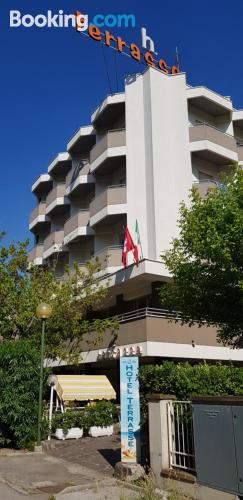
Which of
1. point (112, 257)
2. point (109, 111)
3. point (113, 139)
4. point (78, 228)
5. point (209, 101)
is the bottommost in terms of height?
point (112, 257)

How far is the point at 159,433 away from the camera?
9383mm

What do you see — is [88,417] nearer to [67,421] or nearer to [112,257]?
[67,421]

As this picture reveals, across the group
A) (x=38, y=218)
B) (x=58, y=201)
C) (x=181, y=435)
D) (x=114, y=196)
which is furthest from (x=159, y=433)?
(x=38, y=218)

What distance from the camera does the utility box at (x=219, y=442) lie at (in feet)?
23.1

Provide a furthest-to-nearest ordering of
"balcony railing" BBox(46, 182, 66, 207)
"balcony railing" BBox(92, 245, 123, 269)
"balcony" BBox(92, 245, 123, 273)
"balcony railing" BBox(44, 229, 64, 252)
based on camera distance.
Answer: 1. "balcony railing" BBox(46, 182, 66, 207)
2. "balcony railing" BBox(44, 229, 64, 252)
3. "balcony railing" BBox(92, 245, 123, 269)
4. "balcony" BBox(92, 245, 123, 273)

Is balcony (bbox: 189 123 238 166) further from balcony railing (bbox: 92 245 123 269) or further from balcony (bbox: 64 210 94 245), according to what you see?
balcony (bbox: 64 210 94 245)

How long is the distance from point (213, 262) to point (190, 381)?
3.62 meters

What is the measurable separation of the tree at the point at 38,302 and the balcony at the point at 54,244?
31.6 feet

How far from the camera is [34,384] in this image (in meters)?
15.4

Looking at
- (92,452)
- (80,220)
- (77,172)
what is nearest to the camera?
(92,452)

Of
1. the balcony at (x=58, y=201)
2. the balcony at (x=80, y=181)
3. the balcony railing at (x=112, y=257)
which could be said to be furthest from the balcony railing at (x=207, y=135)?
the balcony at (x=58, y=201)

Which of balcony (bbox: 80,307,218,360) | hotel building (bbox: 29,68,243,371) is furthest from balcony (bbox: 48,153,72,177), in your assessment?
balcony (bbox: 80,307,218,360)

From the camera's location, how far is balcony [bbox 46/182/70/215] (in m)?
33.2

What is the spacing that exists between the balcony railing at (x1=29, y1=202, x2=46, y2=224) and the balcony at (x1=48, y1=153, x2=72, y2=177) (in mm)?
2858
